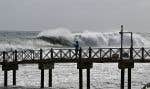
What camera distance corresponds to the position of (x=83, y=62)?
1763 inches

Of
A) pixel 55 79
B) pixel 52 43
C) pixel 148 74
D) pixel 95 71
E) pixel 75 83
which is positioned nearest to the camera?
pixel 75 83

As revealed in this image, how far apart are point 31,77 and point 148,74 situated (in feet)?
57.6

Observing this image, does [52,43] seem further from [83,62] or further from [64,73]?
[83,62]

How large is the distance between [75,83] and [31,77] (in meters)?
8.56

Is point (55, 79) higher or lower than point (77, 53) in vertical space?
lower

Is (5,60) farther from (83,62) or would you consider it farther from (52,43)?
(52,43)

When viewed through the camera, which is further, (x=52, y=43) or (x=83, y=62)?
(x=52, y=43)

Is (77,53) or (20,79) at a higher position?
(77,53)

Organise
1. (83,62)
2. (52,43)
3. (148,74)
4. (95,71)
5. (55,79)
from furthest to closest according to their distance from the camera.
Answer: (52,43)
(95,71)
(148,74)
(55,79)
(83,62)

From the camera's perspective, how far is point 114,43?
144875mm

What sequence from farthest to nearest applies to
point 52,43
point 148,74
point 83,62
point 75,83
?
point 52,43 → point 148,74 → point 75,83 → point 83,62

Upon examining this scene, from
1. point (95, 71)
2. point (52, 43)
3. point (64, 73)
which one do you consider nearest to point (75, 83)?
point (64, 73)

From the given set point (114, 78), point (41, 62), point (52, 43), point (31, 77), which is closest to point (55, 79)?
point (31, 77)

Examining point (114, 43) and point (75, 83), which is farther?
point (114, 43)
